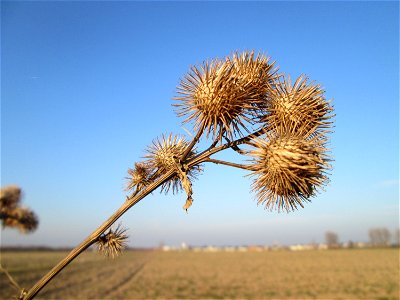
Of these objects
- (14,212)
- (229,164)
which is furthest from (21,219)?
(229,164)

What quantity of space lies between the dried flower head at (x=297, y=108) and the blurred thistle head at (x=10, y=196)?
4.35m

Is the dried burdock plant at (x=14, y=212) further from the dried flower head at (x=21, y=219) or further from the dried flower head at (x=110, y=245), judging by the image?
the dried flower head at (x=110, y=245)

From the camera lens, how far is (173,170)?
204 centimetres

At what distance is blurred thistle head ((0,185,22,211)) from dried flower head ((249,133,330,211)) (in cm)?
427

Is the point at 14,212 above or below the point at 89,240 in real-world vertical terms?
above

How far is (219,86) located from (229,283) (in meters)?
35.4

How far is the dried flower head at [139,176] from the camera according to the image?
2.31 metres

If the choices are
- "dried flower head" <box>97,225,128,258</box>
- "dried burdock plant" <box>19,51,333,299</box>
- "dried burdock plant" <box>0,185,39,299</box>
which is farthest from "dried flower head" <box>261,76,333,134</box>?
"dried burdock plant" <box>0,185,39,299</box>

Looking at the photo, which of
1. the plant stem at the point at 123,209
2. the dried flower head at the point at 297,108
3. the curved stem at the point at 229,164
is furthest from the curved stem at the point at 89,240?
the dried flower head at the point at 297,108

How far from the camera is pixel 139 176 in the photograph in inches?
92.4

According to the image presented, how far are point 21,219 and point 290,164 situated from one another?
4681 mm

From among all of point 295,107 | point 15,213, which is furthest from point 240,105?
point 15,213

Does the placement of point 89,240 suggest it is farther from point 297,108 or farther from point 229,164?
point 297,108

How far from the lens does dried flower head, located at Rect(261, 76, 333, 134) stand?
2328 mm
